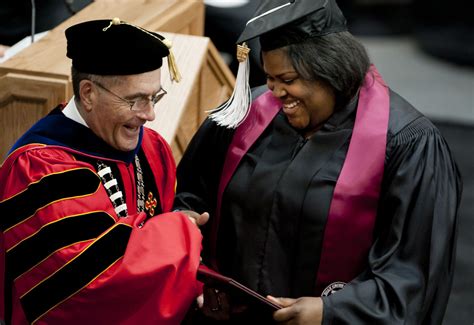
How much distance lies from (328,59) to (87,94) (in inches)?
29.7

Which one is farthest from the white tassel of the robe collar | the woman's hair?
the robe collar

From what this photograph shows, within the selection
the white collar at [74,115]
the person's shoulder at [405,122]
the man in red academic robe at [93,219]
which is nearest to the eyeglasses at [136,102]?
the man in red academic robe at [93,219]

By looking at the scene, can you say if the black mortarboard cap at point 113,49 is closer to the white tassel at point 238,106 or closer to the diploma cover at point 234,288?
the white tassel at point 238,106

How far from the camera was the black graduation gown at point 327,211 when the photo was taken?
2.98 m

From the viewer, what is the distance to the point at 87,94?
2.92m

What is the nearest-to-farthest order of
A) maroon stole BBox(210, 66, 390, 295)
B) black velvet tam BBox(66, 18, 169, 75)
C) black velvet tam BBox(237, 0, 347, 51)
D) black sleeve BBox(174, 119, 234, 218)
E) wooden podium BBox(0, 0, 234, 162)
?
black velvet tam BBox(66, 18, 169, 75) → black velvet tam BBox(237, 0, 347, 51) → maroon stole BBox(210, 66, 390, 295) → black sleeve BBox(174, 119, 234, 218) → wooden podium BBox(0, 0, 234, 162)

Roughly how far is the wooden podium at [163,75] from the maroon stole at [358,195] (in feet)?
3.46

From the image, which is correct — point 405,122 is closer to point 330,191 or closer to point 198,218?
point 330,191

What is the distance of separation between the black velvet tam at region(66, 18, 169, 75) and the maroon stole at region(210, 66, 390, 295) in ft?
2.24

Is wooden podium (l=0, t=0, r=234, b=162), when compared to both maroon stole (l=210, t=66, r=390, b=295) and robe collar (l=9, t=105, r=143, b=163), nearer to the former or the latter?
robe collar (l=9, t=105, r=143, b=163)

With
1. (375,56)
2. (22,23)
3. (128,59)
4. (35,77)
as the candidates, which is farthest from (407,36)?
(128,59)

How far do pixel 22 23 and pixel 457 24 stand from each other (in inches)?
227

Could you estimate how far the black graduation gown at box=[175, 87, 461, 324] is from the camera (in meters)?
2.98

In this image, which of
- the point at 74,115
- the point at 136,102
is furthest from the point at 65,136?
the point at 136,102
